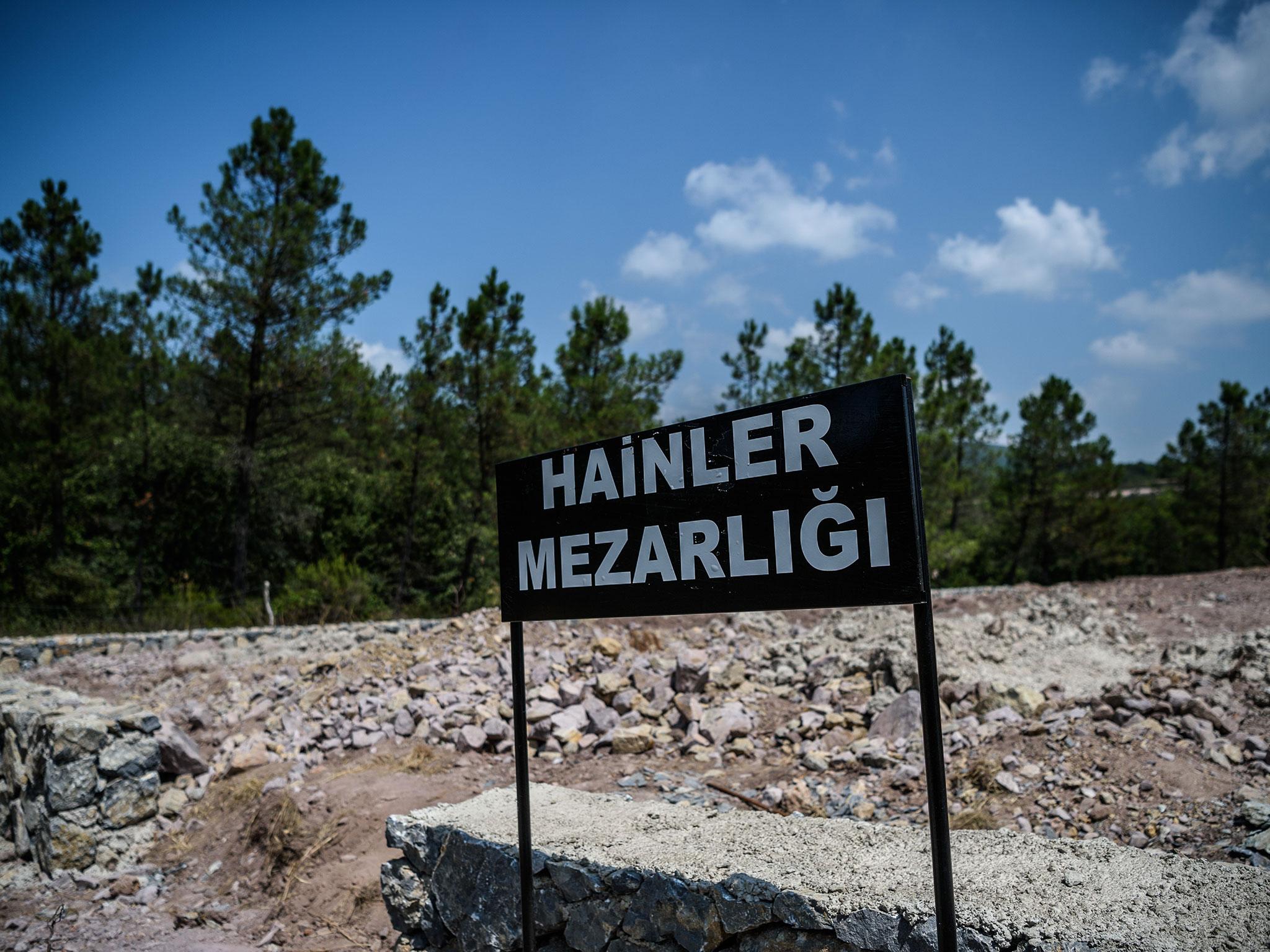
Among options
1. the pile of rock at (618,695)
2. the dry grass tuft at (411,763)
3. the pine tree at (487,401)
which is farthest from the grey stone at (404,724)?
the pine tree at (487,401)

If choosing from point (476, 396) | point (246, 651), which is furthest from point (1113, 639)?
point (476, 396)

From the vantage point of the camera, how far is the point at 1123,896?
2.46m

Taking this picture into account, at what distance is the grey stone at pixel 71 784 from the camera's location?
19.6 ft

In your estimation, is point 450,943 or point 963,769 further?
point 963,769

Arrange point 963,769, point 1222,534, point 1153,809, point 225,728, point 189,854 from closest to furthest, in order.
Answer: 1. point 1153,809
2. point 963,769
3. point 189,854
4. point 225,728
5. point 1222,534

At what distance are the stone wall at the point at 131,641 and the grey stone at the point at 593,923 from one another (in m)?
8.72

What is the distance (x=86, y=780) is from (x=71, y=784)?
0.10 meters

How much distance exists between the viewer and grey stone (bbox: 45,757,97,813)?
5969 millimetres

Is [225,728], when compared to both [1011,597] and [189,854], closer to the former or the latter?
[189,854]

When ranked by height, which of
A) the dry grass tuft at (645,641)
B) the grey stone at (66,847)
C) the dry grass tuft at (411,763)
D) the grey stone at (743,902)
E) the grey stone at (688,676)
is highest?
the dry grass tuft at (645,641)

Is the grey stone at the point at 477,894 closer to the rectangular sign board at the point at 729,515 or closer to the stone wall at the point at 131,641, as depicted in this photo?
the rectangular sign board at the point at 729,515

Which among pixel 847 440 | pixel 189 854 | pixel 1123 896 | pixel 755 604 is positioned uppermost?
pixel 847 440

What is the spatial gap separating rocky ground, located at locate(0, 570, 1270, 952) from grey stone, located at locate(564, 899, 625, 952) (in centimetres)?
178

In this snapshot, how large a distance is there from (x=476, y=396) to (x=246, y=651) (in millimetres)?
9510
